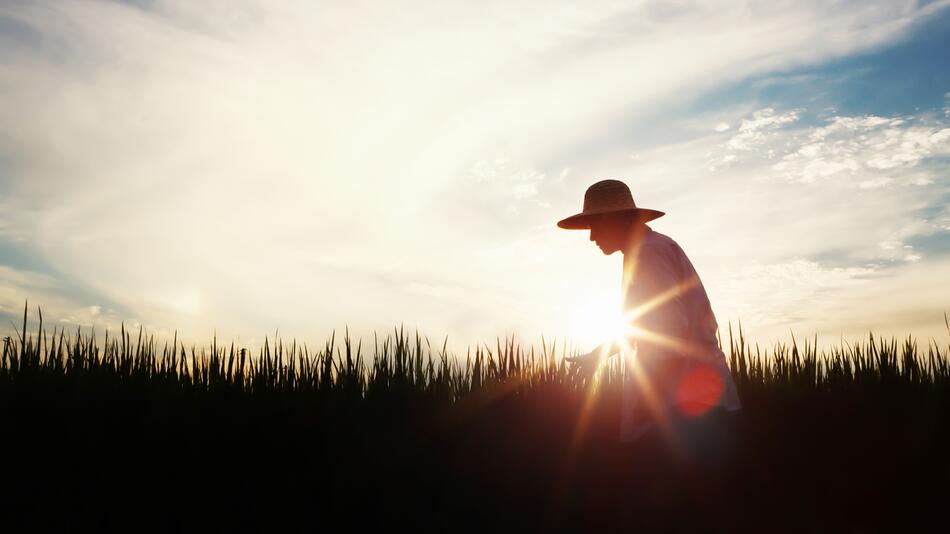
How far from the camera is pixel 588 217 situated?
5.69 meters

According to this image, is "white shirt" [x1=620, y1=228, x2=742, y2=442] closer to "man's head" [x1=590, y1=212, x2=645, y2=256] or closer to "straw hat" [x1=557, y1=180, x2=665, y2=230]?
"man's head" [x1=590, y1=212, x2=645, y2=256]

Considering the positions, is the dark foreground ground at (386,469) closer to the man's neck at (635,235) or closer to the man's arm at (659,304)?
the man's arm at (659,304)

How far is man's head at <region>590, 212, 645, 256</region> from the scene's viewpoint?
5.08 meters

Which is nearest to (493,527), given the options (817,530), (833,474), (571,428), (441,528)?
(441,528)

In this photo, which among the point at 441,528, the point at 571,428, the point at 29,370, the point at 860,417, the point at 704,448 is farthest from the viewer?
the point at 860,417

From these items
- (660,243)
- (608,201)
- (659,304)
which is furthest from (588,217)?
(659,304)

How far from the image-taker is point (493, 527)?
5.59 metres

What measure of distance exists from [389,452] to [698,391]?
2.52 metres

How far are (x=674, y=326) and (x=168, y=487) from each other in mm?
3675

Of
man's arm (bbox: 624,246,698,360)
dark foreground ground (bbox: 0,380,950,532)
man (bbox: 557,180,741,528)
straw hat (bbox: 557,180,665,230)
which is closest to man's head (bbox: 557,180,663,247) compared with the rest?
straw hat (bbox: 557,180,665,230)

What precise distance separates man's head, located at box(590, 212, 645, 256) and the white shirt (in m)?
0.16

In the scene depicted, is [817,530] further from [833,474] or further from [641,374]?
[641,374]

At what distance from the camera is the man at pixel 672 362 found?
471 centimetres

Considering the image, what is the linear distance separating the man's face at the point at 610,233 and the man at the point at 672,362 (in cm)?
9
